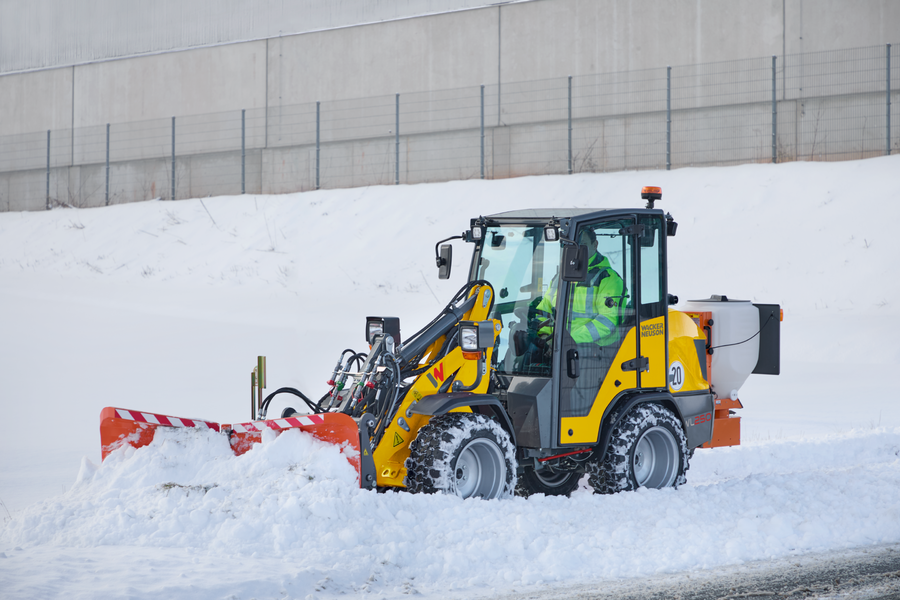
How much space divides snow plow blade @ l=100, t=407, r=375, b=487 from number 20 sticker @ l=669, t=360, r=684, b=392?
2941 mm

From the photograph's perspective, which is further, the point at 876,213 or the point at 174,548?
the point at 876,213

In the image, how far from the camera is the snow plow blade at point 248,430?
620cm

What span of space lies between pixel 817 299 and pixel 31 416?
13093 millimetres

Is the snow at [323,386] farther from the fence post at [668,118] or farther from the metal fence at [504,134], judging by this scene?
the metal fence at [504,134]

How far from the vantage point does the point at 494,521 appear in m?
6.05

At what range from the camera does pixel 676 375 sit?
8039 mm

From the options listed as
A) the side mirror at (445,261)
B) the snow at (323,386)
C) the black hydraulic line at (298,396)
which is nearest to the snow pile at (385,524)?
the snow at (323,386)

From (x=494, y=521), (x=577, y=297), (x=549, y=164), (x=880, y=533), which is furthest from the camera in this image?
(x=549, y=164)

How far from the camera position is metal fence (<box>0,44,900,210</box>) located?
67.8 feet

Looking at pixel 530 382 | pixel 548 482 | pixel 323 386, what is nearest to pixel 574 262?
pixel 530 382

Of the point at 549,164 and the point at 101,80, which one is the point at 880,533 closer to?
the point at 549,164

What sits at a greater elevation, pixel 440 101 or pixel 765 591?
pixel 440 101

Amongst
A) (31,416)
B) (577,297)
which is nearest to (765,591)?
(577,297)

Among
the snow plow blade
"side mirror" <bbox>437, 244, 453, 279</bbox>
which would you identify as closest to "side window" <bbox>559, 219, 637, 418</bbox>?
"side mirror" <bbox>437, 244, 453, 279</bbox>
